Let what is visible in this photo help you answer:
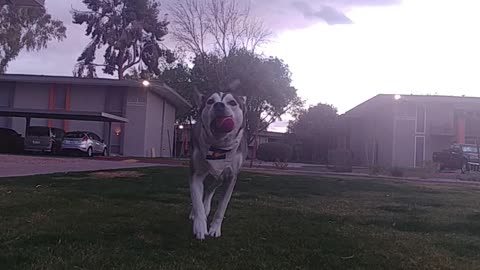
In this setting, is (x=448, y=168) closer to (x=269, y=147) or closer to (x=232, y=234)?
(x=269, y=147)

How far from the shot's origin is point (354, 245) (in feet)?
16.2

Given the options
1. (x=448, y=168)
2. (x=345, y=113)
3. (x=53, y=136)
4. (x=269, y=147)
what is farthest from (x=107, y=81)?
(x=345, y=113)

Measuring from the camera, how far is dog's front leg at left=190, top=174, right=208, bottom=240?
16.2 ft

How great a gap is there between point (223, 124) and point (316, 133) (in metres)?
44.8

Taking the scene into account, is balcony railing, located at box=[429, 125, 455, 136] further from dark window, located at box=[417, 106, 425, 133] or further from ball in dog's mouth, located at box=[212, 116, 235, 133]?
ball in dog's mouth, located at box=[212, 116, 235, 133]

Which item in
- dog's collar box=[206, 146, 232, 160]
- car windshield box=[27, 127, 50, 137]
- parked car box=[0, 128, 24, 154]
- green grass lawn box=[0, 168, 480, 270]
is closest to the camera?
green grass lawn box=[0, 168, 480, 270]

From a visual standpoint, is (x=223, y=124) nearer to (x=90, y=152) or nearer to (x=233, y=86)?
(x=233, y=86)

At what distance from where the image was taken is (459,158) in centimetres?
2981

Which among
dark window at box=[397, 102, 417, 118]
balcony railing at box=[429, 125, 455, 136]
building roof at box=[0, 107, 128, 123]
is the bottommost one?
building roof at box=[0, 107, 128, 123]

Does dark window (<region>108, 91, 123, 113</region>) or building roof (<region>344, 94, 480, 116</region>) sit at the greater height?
building roof (<region>344, 94, 480, 116</region>)

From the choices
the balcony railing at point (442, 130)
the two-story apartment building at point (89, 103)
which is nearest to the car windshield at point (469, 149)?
the balcony railing at point (442, 130)

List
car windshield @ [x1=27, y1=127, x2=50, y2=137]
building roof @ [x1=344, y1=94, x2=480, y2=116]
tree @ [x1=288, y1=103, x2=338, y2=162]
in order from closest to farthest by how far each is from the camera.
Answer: car windshield @ [x1=27, y1=127, x2=50, y2=137] < building roof @ [x1=344, y1=94, x2=480, y2=116] < tree @ [x1=288, y1=103, x2=338, y2=162]

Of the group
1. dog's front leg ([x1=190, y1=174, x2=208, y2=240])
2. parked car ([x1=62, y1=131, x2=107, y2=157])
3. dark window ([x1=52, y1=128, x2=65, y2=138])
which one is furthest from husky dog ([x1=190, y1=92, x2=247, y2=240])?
dark window ([x1=52, y1=128, x2=65, y2=138])

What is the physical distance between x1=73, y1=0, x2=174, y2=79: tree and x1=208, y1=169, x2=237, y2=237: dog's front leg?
1594 inches
